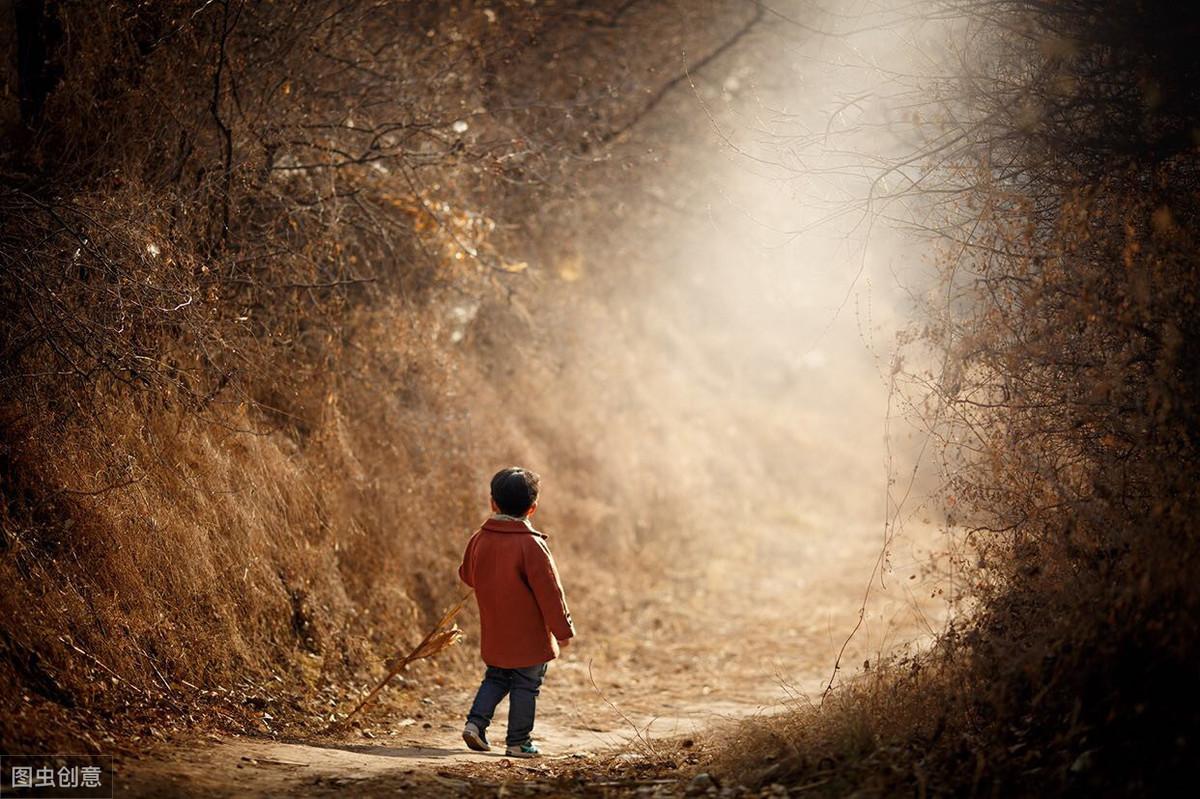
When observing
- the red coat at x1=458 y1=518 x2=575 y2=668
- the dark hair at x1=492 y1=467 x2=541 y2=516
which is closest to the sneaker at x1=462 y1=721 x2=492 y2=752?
the red coat at x1=458 y1=518 x2=575 y2=668

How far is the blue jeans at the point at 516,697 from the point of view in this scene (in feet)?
19.9

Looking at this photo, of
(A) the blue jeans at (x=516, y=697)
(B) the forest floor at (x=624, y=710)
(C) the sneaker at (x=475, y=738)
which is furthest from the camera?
(A) the blue jeans at (x=516, y=697)

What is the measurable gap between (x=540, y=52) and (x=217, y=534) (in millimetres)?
7526

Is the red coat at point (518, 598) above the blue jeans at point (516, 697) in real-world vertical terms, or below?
above

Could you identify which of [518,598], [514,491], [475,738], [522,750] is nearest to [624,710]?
[522,750]

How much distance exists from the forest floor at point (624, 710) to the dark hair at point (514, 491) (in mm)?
1486

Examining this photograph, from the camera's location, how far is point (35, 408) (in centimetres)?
586

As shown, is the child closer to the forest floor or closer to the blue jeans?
the blue jeans

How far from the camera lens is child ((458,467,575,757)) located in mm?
5980

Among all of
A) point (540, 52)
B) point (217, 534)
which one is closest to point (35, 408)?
point (217, 534)

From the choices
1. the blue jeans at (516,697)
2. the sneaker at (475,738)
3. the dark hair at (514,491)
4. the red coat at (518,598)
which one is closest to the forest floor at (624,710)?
the sneaker at (475,738)

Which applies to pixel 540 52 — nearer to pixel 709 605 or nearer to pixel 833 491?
pixel 709 605

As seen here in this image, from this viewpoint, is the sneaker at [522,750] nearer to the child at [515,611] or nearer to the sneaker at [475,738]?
the child at [515,611]

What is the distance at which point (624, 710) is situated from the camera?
7941 mm
